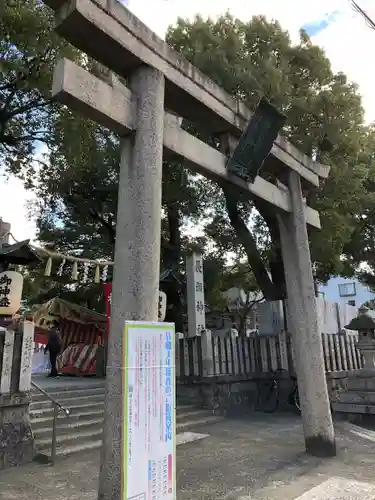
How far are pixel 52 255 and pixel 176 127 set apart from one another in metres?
7.38

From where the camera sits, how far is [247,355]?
1159cm

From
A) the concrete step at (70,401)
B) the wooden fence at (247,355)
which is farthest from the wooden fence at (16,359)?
the wooden fence at (247,355)

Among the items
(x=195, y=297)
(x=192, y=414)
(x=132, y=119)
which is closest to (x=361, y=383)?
(x=192, y=414)

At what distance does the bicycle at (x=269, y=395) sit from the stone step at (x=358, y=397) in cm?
127

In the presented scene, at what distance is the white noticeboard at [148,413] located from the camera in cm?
293

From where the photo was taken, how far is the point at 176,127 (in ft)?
16.4

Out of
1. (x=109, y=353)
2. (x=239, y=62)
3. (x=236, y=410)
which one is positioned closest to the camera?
(x=109, y=353)

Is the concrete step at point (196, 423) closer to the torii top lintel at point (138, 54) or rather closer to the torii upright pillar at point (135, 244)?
the torii upright pillar at point (135, 244)

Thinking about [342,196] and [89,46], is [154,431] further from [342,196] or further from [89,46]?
[342,196]

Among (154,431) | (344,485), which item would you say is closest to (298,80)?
(344,485)

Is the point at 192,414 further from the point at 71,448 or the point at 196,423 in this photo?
the point at 71,448

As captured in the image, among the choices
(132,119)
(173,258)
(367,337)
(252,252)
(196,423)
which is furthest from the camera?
(173,258)

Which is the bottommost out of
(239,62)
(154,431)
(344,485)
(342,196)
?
Result: (344,485)

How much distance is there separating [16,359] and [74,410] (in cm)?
A: 271
